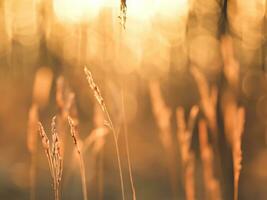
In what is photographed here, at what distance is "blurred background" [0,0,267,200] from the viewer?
335 centimetres

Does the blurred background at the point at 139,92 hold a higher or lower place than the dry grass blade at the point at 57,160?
lower

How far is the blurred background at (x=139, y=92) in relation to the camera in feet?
11.0

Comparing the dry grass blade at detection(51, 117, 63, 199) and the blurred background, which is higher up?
the dry grass blade at detection(51, 117, 63, 199)

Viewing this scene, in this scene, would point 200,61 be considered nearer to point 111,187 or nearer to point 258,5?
point 258,5

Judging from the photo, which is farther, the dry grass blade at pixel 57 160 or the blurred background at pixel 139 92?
the blurred background at pixel 139 92

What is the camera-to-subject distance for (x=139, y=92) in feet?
41.1

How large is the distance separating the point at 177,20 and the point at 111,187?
7796 mm

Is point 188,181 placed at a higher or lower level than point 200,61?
higher

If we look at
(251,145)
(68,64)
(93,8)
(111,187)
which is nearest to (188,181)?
(111,187)

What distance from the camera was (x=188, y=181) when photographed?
230cm

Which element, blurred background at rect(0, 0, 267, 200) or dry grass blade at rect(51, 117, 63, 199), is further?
blurred background at rect(0, 0, 267, 200)

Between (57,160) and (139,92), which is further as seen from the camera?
(139,92)

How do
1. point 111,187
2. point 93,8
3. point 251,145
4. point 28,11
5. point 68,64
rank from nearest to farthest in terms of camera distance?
point 111,187, point 251,145, point 93,8, point 68,64, point 28,11

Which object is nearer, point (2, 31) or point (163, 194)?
point (163, 194)
